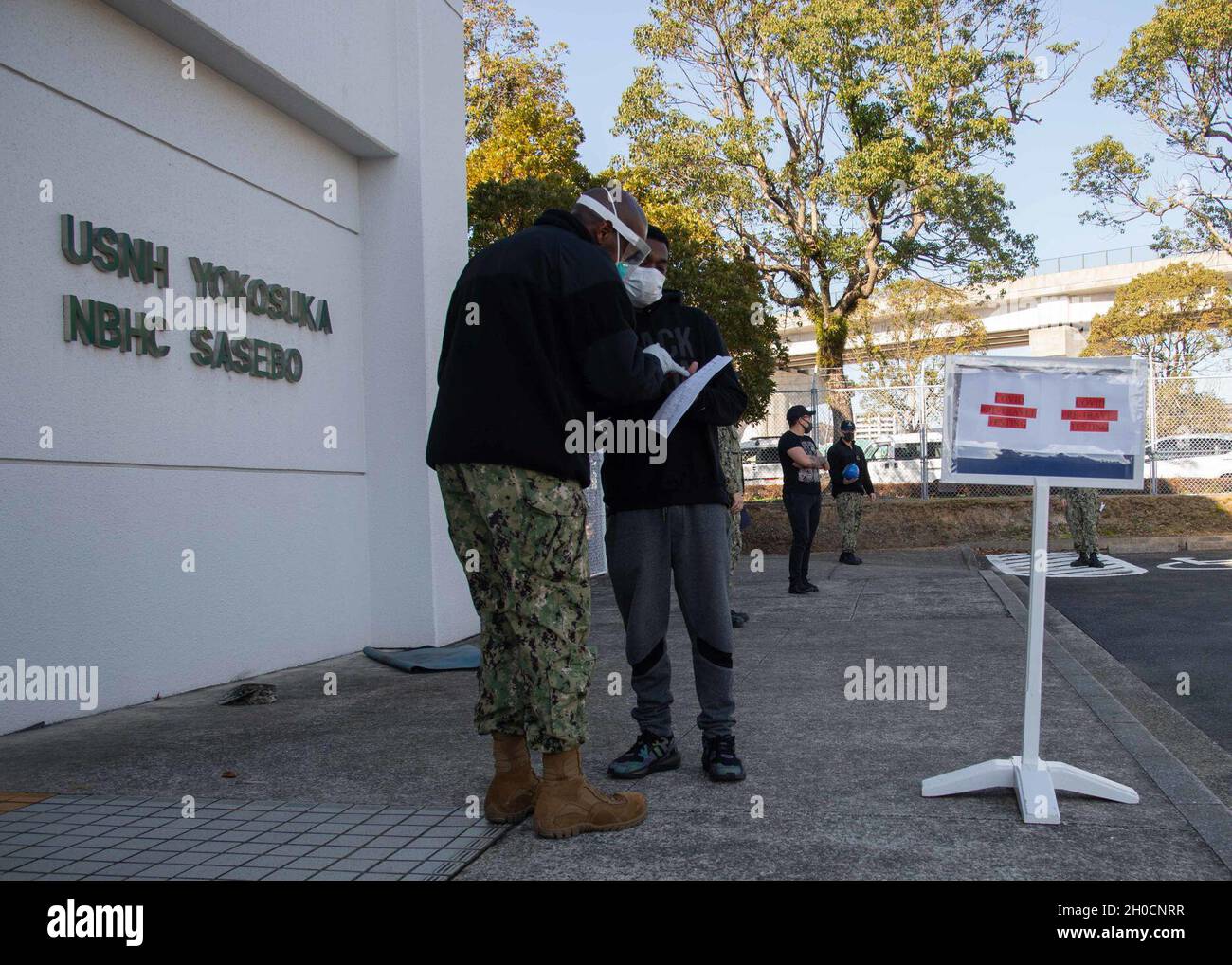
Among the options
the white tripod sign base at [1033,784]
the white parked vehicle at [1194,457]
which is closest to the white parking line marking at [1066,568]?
the white parked vehicle at [1194,457]

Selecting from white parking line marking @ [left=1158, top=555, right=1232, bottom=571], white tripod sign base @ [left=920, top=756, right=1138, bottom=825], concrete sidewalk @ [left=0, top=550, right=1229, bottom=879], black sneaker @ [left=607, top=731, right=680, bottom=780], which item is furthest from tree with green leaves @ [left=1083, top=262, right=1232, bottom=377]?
black sneaker @ [left=607, top=731, right=680, bottom=780]

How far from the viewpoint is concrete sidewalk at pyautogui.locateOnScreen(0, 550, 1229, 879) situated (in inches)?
118

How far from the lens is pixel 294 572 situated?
21.7ft

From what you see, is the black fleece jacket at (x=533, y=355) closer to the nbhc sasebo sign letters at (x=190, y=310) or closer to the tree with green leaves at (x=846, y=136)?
the nbhc sasebo sign letters at (x=190, y=310)

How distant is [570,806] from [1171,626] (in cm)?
619

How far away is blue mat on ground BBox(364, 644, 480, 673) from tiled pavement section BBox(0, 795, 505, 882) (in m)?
2.70

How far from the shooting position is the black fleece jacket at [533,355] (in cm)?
317

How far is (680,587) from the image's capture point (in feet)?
12.9

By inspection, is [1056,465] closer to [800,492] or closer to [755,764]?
[755,764]

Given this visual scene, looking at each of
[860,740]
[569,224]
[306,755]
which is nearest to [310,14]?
[569,224]

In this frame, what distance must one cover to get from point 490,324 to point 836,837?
1832 millimetres

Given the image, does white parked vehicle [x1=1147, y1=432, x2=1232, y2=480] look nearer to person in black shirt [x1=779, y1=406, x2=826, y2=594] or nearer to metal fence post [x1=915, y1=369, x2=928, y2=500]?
metal fence post [x1=915, y1=369, x2=928, y2=500]

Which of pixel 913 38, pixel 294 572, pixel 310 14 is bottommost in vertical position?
pixel 294 572
